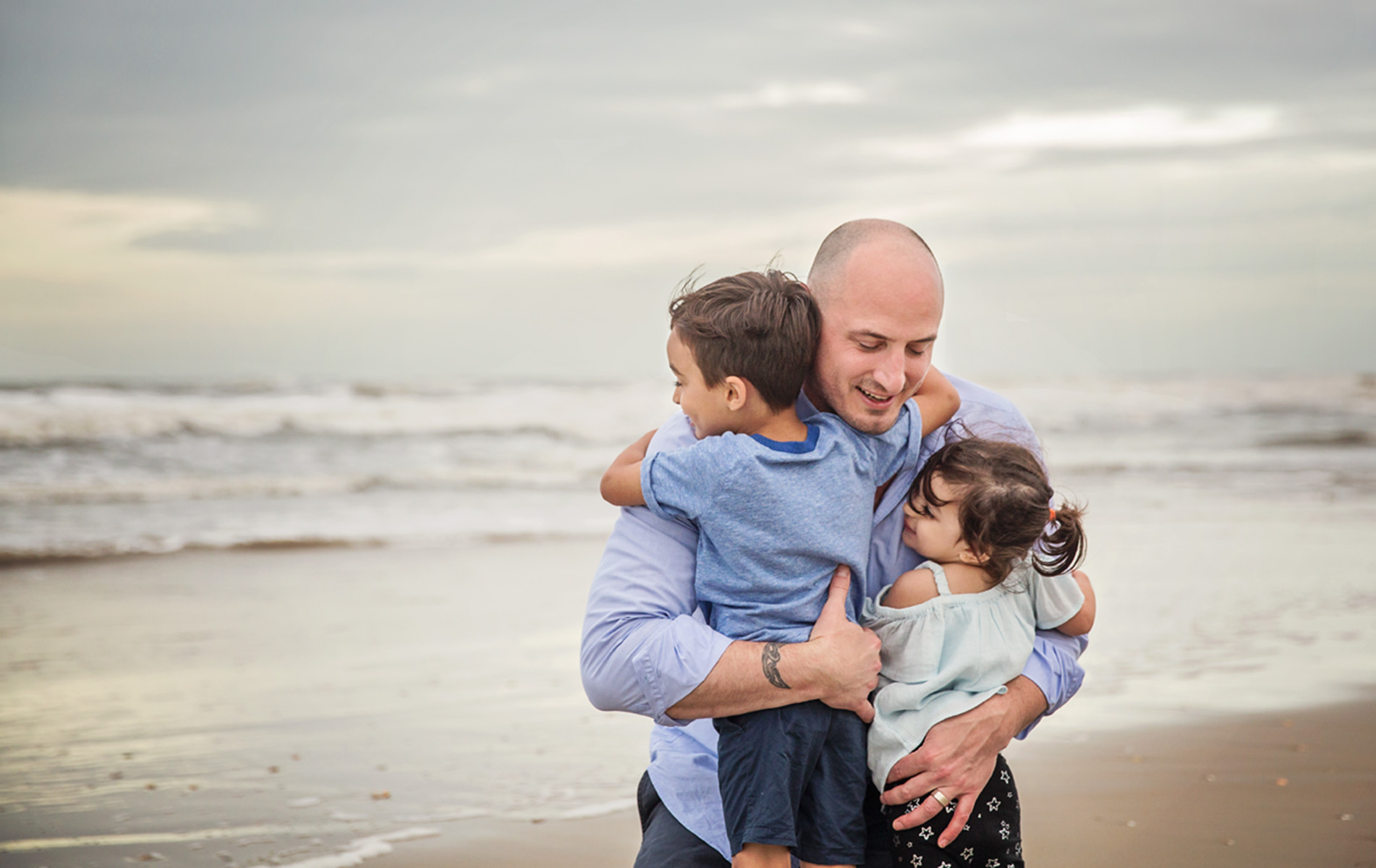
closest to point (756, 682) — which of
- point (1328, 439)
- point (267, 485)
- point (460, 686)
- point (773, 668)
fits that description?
point (773, 668)

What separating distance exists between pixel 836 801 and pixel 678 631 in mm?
440

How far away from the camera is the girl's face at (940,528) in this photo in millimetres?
2188

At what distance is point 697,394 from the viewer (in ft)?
7.03

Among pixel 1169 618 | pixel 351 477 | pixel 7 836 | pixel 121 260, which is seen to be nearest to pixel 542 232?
pixel 121 260

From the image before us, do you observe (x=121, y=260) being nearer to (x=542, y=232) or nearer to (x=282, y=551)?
(x=542, y=232)

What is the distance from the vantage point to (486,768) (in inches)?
181

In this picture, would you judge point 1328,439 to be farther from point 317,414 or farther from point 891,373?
point 891,373

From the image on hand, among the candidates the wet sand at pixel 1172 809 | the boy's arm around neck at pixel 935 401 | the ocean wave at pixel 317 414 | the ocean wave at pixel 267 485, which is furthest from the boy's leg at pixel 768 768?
the ocean wave at pixel 317 414

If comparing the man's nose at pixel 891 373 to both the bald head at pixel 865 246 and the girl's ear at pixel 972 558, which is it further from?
the girl's ear at pixel 972 558

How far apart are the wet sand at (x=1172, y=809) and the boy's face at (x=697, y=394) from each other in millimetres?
2186

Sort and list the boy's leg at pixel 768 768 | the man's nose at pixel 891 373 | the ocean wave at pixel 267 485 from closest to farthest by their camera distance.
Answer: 1. the boy's leg at pixel 768 768
2. the man's nose at pixel 891 373
3. the ocean wave at pixel 267 485

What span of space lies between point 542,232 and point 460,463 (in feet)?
28.6

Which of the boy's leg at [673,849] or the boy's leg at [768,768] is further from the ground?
the boy's leg at [768,768]

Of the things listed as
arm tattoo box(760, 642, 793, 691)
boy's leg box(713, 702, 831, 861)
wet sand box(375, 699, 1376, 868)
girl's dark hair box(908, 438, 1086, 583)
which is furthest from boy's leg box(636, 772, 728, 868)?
wet sand box(375, 699, 1376, 868)
